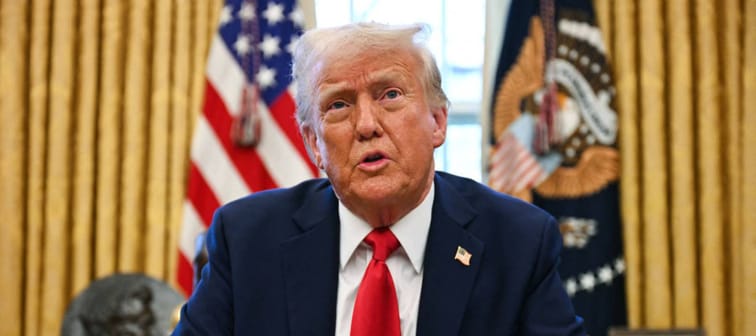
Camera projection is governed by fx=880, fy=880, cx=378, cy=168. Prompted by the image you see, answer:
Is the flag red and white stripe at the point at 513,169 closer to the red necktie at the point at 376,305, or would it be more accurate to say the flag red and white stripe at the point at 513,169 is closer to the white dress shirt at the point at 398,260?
the white dress shirt at the point at 398,260

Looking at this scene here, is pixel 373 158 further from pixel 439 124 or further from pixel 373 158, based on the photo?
pixel 439 124

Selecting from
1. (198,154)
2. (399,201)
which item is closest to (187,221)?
(198,154)

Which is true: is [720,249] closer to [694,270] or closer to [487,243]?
[694,270]

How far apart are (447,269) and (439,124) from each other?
34cm

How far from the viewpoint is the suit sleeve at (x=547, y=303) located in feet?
5.48

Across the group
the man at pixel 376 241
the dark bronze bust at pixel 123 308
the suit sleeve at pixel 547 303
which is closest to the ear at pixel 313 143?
the man at pixel 376 241

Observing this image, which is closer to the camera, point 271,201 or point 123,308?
point 271,201

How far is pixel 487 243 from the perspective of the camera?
1786 millimetres

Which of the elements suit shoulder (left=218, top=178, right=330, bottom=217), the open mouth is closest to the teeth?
the open mouth

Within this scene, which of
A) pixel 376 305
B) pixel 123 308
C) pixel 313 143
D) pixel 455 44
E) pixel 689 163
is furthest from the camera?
pixel 455 44

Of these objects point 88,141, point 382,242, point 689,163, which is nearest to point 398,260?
point 382,242

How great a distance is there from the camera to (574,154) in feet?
13.1

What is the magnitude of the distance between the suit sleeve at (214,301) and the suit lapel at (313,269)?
0.12m

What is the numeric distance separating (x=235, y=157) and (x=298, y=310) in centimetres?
246
